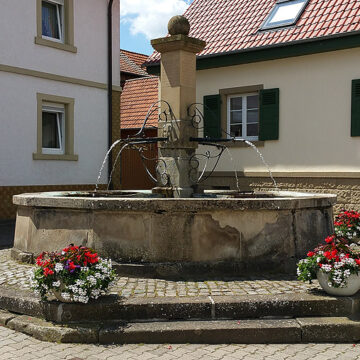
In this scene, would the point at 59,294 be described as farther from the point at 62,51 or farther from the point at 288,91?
the point at 62,51

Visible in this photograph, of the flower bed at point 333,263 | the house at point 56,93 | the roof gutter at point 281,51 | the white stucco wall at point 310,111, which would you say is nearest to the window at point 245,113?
the white stucco wall at point 310,111

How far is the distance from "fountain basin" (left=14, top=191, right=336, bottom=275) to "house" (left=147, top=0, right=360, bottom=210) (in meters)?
6.86

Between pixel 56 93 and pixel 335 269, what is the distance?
10.7 m

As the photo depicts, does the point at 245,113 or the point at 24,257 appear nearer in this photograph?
the point at 24,257

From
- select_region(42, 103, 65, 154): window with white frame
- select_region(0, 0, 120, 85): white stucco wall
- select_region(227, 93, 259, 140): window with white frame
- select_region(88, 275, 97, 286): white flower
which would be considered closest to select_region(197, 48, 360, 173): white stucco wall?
select_region(227, 93, 259, 140): window with white frame

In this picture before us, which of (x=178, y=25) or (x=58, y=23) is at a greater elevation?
(x=58, y=23)

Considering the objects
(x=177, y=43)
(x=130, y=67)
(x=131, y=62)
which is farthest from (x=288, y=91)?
(x=131, y=62)

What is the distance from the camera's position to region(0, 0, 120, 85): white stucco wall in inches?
510

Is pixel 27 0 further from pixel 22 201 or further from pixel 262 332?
pixel 262 332

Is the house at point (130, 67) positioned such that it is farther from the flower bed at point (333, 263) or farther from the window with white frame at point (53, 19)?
the flower bed at point (333, 263)

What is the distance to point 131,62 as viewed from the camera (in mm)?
24906

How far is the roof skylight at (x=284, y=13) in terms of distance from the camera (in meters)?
14.1

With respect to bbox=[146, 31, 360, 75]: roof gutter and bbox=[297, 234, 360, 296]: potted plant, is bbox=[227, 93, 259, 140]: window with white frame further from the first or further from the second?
bbox=[297, 234, 360, 296]: potted plant

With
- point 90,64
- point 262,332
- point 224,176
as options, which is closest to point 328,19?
point 224,176
